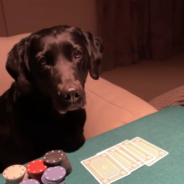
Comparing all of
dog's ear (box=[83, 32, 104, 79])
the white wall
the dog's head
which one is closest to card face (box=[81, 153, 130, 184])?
the dog's head

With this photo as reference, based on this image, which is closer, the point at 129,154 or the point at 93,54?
the point at 129,154

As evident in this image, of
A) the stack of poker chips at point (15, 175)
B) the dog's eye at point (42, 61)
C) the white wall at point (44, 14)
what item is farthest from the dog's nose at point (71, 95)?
the white wall at point (44, 14)

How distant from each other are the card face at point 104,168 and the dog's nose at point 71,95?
0.79 ft

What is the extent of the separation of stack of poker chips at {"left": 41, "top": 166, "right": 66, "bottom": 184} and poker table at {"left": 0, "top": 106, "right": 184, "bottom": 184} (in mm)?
71

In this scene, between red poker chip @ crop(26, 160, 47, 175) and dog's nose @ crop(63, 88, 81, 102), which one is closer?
red poker chip @ crop(26, 160, 47, 175)

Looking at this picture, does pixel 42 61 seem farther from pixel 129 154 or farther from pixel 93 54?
pixel 129 154

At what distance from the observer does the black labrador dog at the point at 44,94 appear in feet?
3.50

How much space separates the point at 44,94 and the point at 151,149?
20.6 inches

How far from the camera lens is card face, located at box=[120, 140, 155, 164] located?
0.96 meters

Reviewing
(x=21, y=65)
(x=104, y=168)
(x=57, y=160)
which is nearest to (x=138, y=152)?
(x=104, y=168)

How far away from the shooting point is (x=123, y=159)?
972mm

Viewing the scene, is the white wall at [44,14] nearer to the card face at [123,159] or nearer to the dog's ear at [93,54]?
the dog's ear at [93,54]

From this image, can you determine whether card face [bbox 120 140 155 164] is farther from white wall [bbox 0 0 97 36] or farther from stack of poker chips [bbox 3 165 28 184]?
white wall [bbox 0 0 97 36]

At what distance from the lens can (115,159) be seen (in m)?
0.97
